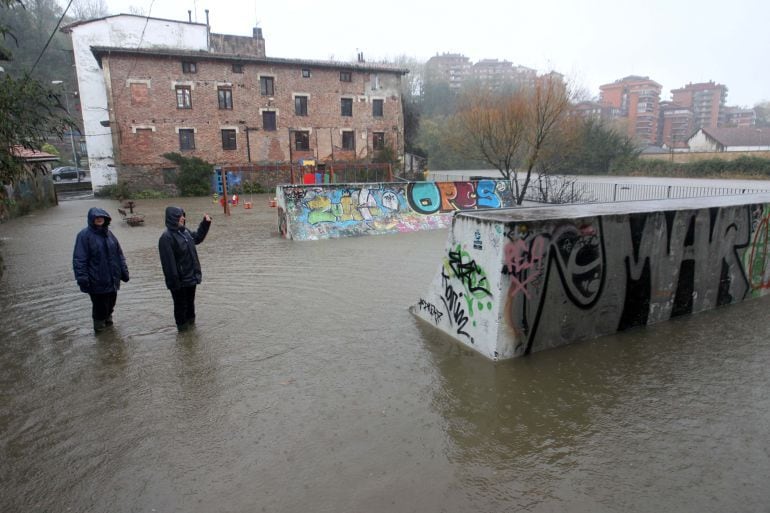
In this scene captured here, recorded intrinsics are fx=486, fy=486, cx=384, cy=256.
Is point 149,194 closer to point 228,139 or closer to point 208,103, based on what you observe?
point 228,139

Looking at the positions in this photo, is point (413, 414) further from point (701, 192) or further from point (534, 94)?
point (701, 192)

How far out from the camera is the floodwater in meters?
3.33

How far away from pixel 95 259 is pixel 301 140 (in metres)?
31.0

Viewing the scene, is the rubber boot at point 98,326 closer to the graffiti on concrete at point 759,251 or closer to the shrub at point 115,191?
the graffiti on concrete at point 759,251

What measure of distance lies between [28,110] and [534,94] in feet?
59.3

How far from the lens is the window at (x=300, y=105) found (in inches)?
1385

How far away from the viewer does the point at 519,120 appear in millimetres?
21062

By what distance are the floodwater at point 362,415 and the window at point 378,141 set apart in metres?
31.6

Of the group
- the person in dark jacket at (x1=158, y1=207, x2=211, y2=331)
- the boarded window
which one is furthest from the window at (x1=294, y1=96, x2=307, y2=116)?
the person in dark jacket at (x1=158, y1=207, x2=211, y2=331)

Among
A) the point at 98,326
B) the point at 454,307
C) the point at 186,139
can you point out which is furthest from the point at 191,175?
the point at 454,307

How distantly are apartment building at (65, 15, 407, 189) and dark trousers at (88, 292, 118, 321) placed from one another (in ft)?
93.4

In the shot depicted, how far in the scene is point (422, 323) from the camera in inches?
263

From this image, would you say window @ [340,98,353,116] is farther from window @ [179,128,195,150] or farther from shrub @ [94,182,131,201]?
Result: shrub @ [94,182,131,201]

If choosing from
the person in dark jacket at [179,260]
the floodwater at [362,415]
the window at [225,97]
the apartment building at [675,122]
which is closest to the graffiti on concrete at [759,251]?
the floodwater at [362,415]
